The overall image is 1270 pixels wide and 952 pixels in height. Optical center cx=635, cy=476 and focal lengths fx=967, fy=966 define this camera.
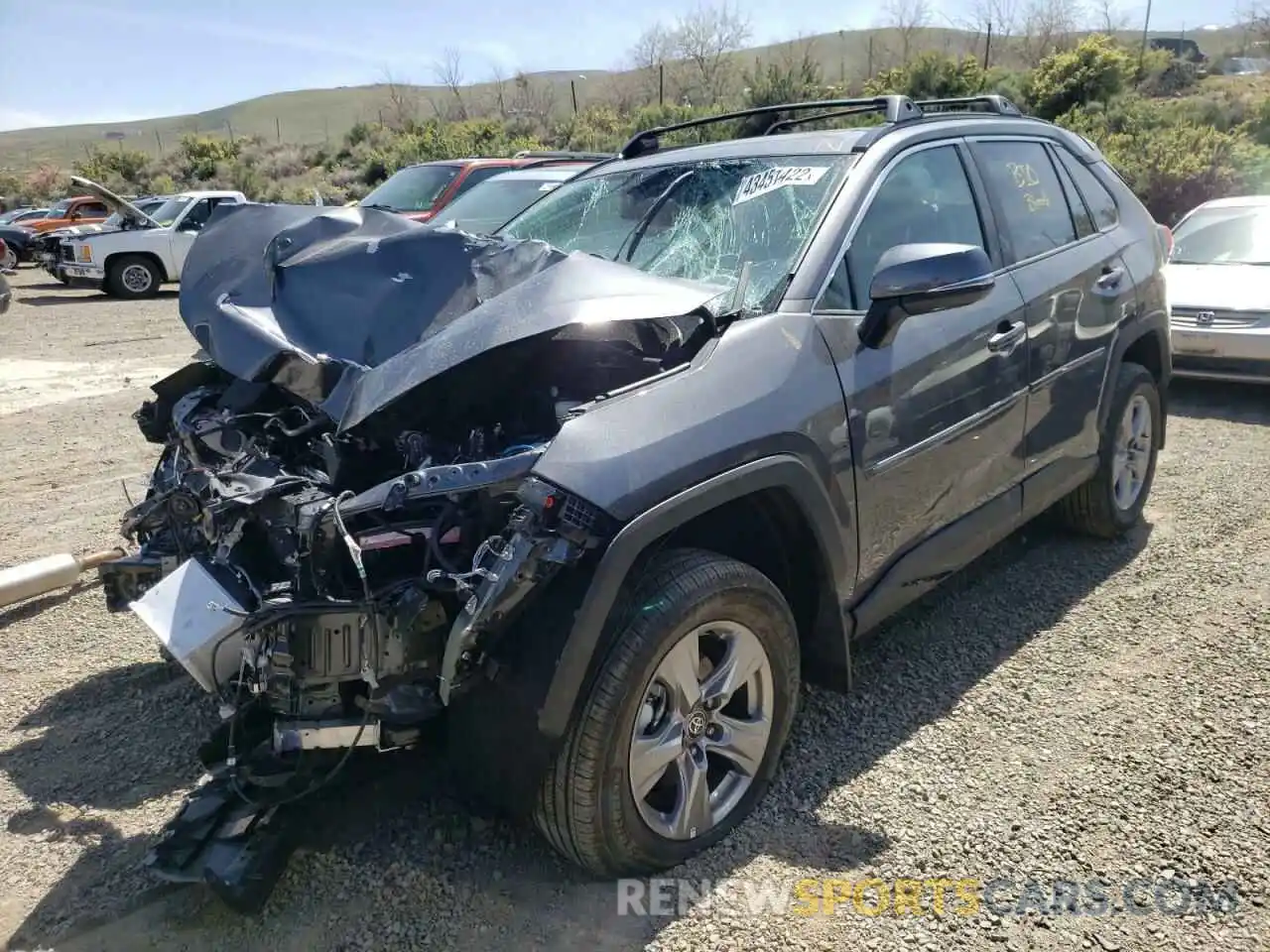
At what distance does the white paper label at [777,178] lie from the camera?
3.29 metres

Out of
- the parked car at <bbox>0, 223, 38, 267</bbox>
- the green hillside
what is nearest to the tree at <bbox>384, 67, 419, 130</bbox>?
the green hillside

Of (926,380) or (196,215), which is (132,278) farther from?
(926,380)

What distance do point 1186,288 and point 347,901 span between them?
783 centimetres

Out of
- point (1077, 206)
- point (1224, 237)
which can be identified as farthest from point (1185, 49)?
point (1077, 206)

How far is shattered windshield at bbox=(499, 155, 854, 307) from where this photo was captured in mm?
3139

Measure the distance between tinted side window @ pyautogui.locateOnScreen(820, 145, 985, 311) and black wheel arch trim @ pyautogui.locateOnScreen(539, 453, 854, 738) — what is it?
2.02ft

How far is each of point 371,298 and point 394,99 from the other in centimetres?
5867

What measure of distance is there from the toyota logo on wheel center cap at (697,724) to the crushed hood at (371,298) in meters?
1.07

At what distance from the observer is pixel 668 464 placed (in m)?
2.38

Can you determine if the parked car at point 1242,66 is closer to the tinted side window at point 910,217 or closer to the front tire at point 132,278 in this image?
the front tire at point 132,278

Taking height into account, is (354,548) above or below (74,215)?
below

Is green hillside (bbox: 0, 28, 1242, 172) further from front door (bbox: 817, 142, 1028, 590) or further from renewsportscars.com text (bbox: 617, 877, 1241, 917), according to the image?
renewsportscars.com text (bbox: 617, 877, 1241, 917)

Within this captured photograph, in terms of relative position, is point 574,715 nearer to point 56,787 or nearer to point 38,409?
point 56,787

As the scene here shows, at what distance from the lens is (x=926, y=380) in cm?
313
